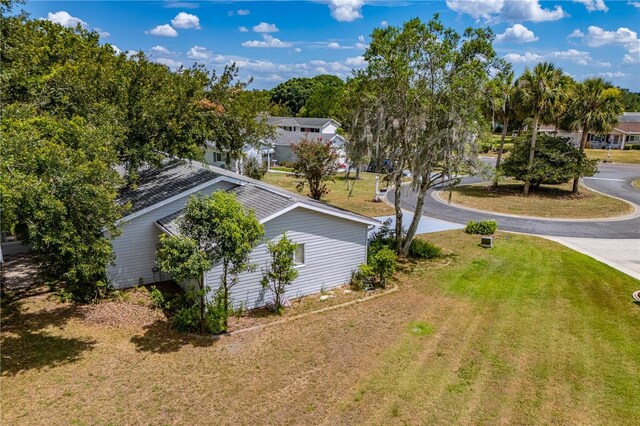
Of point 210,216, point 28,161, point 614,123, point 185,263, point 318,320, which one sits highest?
point 614,123

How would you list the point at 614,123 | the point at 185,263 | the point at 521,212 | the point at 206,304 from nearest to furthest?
the point at 185,263
the point at 206,304
the point at 521,212
the point at 614,123

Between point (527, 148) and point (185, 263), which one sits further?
point (527, 148)

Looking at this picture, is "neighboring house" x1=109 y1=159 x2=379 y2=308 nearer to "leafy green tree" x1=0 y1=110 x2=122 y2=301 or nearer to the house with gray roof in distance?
"leafy green tree" x1=0 y1=110 x2=122 y2=301

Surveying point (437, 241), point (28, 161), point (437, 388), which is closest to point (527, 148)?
point (437, 241)

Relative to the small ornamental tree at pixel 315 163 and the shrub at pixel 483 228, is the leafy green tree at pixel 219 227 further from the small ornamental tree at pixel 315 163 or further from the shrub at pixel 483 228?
the small ornamental tree at pixel 315 163

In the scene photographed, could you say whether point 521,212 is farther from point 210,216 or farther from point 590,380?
point 210,216

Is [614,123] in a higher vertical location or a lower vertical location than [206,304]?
higher
